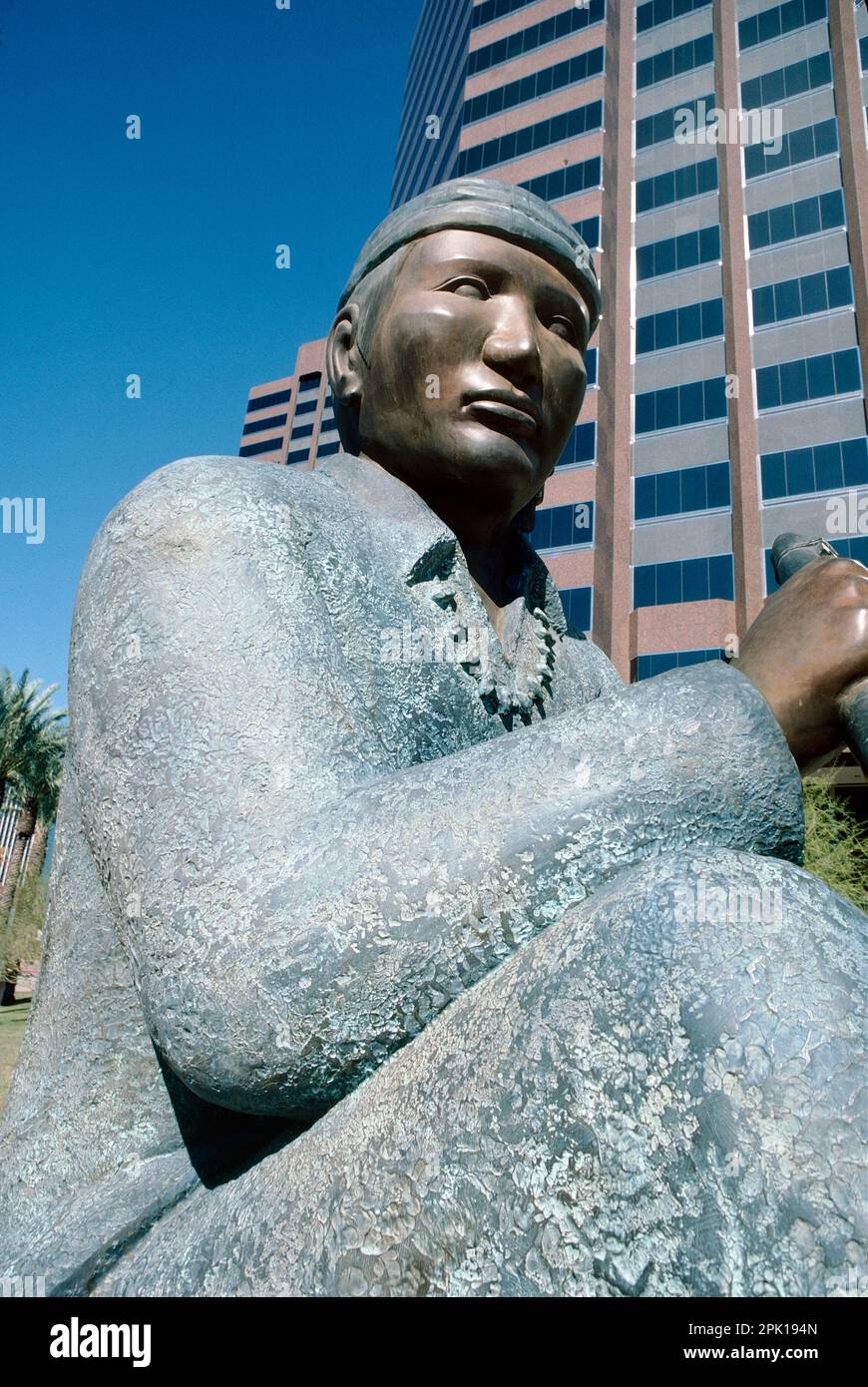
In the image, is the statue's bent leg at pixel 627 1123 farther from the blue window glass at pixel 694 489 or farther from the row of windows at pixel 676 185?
the row of windows at pixel 676 185

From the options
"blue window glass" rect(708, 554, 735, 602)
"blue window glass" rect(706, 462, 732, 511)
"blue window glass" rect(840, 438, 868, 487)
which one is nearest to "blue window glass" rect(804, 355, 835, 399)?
"blue window glass" rect(840, 438, 868, 487)

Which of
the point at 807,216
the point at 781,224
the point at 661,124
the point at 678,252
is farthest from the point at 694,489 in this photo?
the point at 661,124

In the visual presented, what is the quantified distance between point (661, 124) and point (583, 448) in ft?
38.6

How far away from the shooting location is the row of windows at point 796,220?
2494 cm

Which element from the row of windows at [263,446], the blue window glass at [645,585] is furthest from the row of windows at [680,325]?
the row of windows at [263,446]

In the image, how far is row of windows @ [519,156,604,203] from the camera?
93.0 ft

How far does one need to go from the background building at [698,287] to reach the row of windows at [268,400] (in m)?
32.0

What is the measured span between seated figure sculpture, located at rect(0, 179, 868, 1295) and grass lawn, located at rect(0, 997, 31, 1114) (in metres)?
4.59

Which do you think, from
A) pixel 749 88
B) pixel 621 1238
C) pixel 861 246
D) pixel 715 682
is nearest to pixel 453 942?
pixel 621 1238

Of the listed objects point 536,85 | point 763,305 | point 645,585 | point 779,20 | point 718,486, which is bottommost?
point 645,585

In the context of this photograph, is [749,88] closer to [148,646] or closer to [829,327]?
[829,327]

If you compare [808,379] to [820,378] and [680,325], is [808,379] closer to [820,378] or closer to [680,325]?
[820,378]

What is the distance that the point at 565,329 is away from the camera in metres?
2.04
